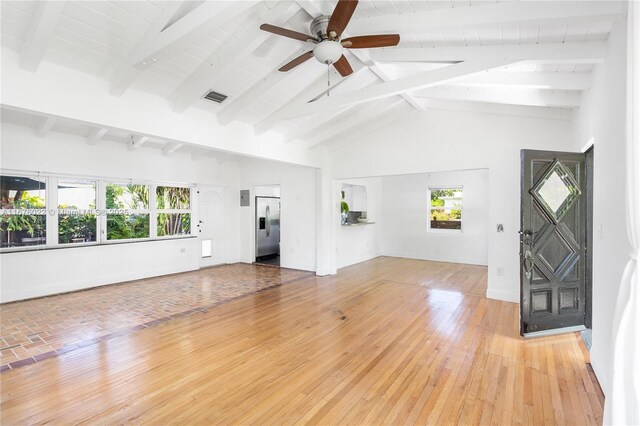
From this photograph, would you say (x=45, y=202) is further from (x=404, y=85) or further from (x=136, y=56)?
(x=404, y=85)

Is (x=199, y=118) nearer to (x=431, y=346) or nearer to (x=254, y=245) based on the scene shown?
(x=431, y=346)

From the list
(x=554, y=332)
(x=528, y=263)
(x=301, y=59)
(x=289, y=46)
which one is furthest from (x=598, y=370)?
(x=289, y=46)

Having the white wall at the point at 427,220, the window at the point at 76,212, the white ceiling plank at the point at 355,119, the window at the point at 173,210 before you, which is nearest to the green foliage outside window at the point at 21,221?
the window at the point at 76,212

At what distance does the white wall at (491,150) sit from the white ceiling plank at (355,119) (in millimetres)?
559

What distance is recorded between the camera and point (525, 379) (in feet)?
8.71

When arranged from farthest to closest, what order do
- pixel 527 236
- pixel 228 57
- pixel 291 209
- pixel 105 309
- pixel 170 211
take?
pixel 291 209 < pixel 170 211 < pixel 105 309 < pixel 527 236 < pixel 228 57

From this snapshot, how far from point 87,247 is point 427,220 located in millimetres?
8012

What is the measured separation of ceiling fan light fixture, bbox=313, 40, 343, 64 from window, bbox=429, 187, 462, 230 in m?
6.79

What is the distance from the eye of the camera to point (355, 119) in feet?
19.2

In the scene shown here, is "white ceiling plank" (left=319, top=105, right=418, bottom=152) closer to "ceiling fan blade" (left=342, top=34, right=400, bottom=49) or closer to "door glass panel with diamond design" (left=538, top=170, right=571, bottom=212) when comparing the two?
"door glass panel with diamond design" (left=538, top=170, right=571, bottom=212)

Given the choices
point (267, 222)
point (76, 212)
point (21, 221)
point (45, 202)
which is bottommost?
point (267, 222)

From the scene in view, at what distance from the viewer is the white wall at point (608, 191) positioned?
2.22 m

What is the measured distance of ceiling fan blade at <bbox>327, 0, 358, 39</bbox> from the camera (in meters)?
2.16

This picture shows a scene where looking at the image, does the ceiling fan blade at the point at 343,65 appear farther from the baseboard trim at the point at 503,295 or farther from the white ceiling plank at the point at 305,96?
the baseboard trim at the point at 503,295
